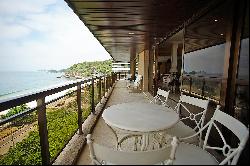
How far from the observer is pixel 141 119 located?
1.81 m

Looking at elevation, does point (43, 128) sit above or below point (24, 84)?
above

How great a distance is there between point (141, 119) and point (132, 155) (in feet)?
3.28

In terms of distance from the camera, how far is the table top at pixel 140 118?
63.7 inches

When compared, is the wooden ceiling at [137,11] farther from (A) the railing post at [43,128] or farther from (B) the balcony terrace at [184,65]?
(A) the railing post at [43,128]

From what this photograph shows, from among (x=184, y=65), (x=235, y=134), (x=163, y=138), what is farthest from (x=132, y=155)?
(x=184, y=65)

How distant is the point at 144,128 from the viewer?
1581 mm

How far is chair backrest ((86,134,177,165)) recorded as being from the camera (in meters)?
0.82

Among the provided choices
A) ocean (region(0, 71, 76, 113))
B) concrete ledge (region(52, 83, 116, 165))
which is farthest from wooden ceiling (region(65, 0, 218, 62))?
concrete ledge (region(52, 83, 116, 165))

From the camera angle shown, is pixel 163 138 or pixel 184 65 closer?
pixel 163 138

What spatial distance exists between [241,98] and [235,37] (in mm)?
698

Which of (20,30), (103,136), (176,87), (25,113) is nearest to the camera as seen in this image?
(25,113)

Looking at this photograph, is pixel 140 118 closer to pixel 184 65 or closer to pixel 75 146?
pixel 75 146

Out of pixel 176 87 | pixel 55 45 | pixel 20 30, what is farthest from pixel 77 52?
pixel 176 87

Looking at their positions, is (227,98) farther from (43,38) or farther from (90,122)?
(43,38)
